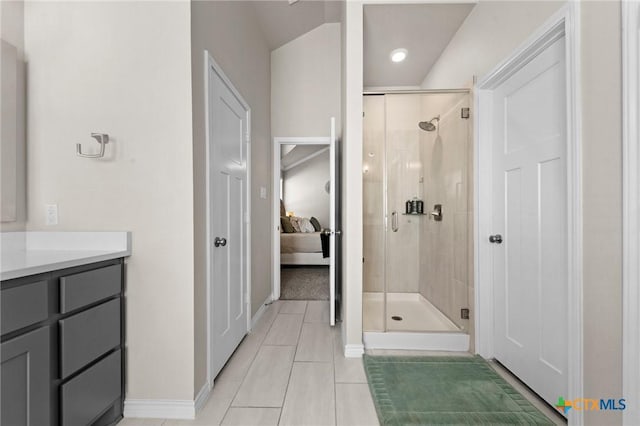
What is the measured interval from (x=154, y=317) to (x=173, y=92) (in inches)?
47.0

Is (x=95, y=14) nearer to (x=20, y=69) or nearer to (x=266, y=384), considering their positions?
(x=20, y=69)

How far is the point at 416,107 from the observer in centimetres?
252

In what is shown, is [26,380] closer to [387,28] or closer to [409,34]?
[387,28]

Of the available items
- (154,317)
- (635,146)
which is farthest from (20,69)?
(635,146)

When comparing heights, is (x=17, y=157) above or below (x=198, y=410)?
above

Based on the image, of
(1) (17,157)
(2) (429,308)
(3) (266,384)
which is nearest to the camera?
(1) (17,157)

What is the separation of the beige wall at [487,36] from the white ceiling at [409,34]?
0.11 meters

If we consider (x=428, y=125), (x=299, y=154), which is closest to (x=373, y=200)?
(x=428, y=125)

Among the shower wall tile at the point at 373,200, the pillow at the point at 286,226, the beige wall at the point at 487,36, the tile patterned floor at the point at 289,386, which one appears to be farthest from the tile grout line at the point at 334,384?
the pillow at the point at 286,226

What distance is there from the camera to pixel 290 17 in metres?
3.26

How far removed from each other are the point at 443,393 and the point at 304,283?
2.90 m

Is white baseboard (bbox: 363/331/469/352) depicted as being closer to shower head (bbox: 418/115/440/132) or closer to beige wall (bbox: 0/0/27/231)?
shower head (bbox: 418/115/440/132)

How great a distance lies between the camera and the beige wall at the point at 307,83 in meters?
3.70

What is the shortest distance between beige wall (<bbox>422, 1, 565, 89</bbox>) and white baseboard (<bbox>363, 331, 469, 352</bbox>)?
2012mm
